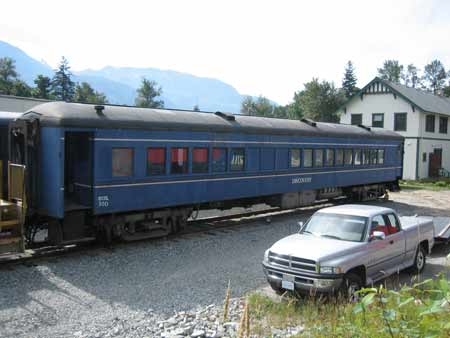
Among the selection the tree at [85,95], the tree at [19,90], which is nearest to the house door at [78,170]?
the tree at [19,90]

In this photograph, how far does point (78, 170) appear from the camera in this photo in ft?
40.1

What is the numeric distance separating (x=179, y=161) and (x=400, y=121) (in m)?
28.9

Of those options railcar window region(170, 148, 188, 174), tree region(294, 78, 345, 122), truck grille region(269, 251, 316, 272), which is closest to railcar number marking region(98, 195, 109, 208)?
railcar window region(170, 148, 188, 174)

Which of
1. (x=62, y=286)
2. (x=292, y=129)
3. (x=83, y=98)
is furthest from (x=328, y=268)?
(x=83, y=98)

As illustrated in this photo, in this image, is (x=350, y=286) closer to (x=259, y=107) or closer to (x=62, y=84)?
(x=62, y=84)

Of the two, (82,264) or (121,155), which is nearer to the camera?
(82,264)

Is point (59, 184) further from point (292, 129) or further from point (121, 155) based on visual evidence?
point (292, 129)

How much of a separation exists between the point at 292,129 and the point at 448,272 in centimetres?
814

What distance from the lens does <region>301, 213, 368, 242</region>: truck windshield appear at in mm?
9172

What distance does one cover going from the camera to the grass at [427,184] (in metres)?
32.3

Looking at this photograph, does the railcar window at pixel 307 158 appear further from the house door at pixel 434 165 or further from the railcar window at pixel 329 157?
the house door at pixel 434 165

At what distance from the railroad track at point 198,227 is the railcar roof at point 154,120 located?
293 centimetres

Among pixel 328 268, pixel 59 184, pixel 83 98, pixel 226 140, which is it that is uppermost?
Result: pixel 83 98

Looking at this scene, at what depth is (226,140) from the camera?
15125mm
